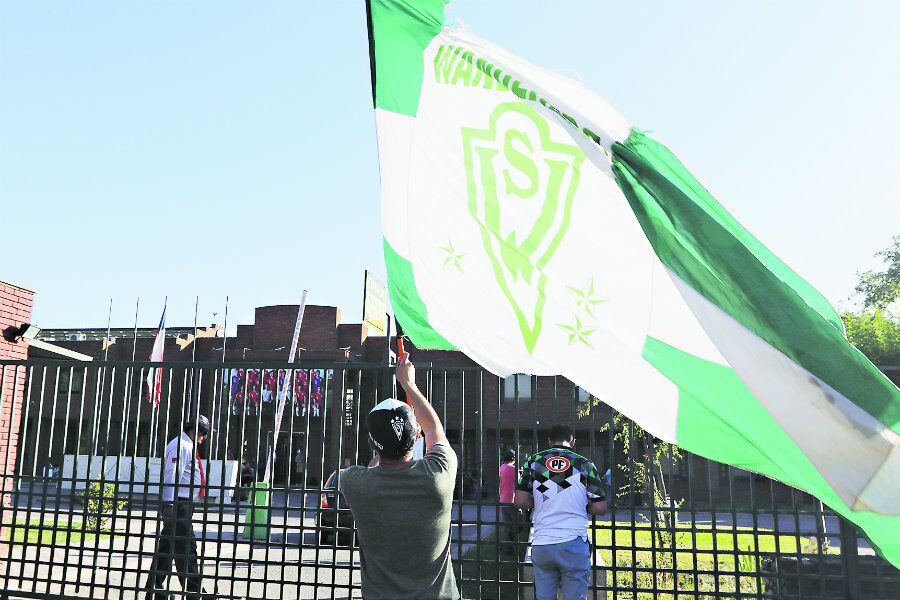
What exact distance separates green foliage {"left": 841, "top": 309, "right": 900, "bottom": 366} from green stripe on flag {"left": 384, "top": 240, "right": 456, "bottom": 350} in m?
36.9

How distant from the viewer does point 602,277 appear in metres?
3.92

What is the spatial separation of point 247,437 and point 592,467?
29.6 m

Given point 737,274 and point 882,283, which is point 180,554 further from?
point 882,283

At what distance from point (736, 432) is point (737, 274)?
0.80m

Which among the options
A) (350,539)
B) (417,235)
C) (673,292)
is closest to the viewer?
(673,292)

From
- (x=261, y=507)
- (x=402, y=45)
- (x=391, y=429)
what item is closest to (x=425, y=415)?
(x=391, y=429)

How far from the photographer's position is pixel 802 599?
17.5ft

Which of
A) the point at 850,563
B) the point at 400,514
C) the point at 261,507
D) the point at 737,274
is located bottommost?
the point at 850,563

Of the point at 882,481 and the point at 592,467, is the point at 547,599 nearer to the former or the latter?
the point at 592,467

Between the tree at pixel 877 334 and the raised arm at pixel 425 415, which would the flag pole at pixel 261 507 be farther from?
the tree at pixel 877 334

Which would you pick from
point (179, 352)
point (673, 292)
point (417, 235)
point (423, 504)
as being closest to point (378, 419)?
point (423, 504)

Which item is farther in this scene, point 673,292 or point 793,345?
point 673,292

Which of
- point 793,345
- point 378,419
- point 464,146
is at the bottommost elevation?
point 378,419

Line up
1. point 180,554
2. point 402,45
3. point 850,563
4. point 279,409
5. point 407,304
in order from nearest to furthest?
point 402,45 < point 407,304 < point 850,563 < point 180,554 < point 279,409
